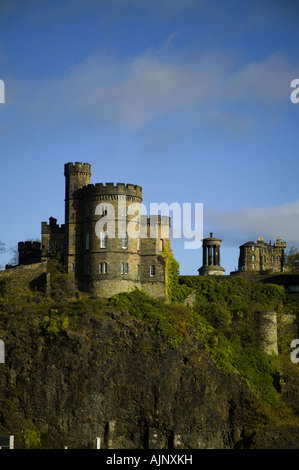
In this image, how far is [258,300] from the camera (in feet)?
319

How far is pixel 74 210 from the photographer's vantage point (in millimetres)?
90938

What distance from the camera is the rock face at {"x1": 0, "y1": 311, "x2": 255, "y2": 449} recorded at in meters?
79.9

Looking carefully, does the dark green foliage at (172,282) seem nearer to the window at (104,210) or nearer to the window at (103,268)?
the window at (103,268)

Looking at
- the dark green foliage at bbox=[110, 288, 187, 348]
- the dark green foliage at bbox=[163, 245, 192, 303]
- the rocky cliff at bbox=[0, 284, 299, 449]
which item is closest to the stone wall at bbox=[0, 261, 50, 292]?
the rocky cliff at bbox=[0, 284, 299, 449]

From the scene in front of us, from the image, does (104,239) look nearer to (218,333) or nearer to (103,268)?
(103,268)

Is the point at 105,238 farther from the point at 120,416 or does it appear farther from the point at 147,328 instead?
the point at 120,416

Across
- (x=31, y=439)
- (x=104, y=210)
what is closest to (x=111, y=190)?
(x=104, y=210)

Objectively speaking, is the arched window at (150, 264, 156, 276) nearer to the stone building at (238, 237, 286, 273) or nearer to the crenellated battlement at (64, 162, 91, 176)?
the crenellated battlement at (64, 162, 91, 176)

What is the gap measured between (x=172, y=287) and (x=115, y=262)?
731 cm

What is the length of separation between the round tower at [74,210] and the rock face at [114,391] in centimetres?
827

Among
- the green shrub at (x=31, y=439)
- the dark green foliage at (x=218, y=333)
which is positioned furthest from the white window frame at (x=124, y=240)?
the green shrub at (x=31, y=439)

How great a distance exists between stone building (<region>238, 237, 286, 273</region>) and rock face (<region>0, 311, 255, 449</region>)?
4735cm

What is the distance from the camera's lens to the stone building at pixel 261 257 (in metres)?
133
